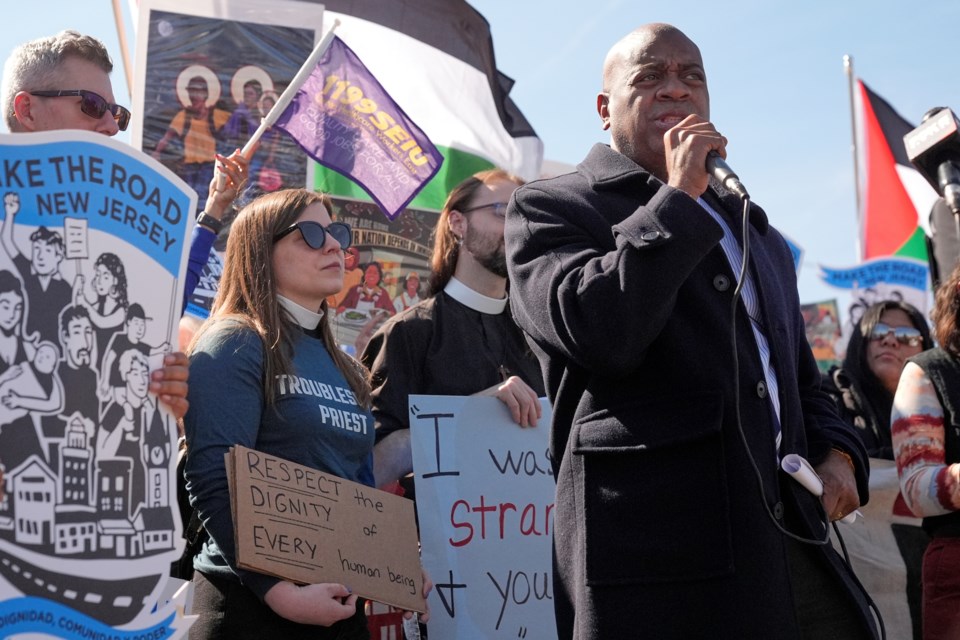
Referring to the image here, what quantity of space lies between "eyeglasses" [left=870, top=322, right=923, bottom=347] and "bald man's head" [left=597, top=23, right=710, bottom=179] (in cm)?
395

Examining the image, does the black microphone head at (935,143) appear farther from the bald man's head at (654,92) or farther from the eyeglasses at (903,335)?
the eyeglasses at (903,335)

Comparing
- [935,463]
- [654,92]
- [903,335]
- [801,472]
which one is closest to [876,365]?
[903,335]

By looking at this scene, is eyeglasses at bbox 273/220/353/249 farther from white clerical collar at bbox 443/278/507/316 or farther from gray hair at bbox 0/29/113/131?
white clerical collar at bbox 443/278/507/316

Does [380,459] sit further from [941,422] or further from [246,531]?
[941,422]

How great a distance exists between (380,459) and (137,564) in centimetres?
161

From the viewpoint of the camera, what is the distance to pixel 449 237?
16.2 feet

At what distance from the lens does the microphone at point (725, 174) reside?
2359 mm

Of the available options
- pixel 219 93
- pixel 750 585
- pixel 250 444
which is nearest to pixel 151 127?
pixel 219 93

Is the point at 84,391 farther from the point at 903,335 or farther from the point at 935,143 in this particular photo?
the point at 903,335

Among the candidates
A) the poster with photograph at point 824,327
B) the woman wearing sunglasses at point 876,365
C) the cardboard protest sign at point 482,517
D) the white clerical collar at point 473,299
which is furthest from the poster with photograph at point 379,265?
the poster with photograph at point 824,327

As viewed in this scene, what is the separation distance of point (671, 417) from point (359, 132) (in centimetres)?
385

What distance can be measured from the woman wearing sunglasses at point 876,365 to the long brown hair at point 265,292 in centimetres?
331

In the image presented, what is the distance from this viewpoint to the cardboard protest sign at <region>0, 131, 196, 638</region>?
2430 millimetres

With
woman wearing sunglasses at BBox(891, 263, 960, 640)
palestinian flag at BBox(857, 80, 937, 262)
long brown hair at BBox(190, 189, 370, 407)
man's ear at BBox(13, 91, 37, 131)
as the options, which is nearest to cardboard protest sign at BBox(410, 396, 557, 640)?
long brown hair at BBox(190, 189, 370, 407)
